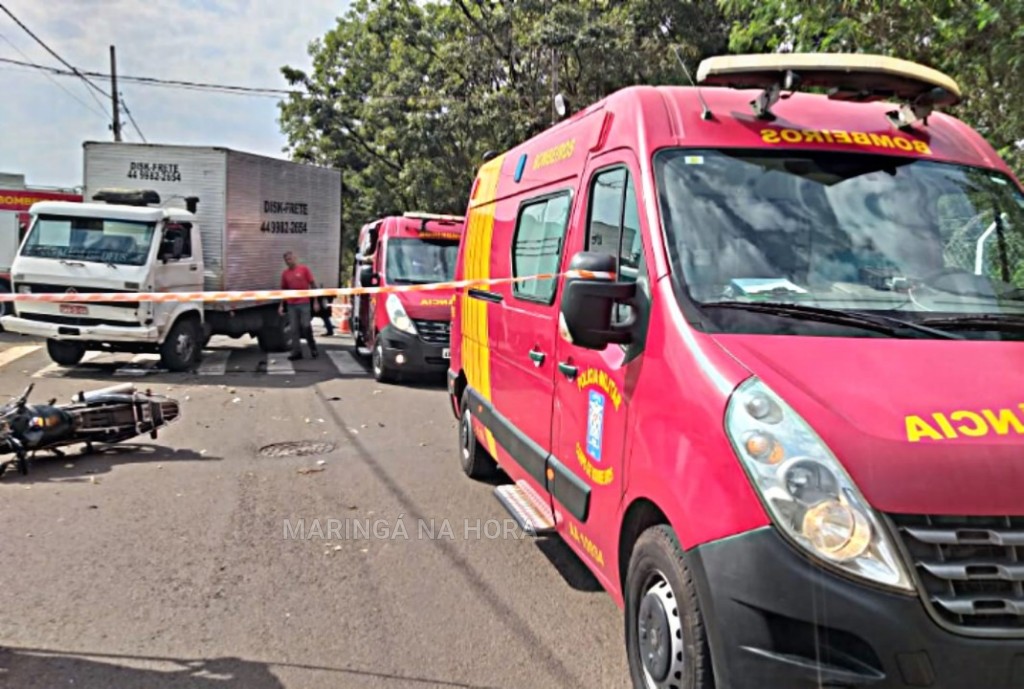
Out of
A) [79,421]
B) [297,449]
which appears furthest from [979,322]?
[79,421]

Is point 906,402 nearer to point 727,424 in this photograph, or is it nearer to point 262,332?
point 727,424

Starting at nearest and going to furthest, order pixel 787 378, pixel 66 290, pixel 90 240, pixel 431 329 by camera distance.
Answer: pixel 787 378
pixel 431 329
pixel 66 290
pixel 90 240

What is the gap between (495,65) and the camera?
1981 cm

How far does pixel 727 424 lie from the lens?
2.55 metres

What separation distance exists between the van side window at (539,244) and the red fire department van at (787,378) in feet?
0.08

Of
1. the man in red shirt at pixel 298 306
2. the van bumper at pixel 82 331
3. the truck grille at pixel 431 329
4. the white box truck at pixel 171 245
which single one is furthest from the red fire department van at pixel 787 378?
the man in red shirt at pixel 298 306

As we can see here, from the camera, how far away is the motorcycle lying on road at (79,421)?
21.3 feet

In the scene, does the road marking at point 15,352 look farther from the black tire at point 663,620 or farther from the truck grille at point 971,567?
the truck grille at point 971,567

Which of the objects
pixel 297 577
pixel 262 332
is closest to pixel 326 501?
pixel 297 577

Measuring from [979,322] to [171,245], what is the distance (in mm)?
11774

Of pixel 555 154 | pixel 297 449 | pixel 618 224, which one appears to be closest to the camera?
pixel 618 224

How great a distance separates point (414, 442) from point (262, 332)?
8.41m

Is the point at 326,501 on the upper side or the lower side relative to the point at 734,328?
lower

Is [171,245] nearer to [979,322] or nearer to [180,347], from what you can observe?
[180,347]
